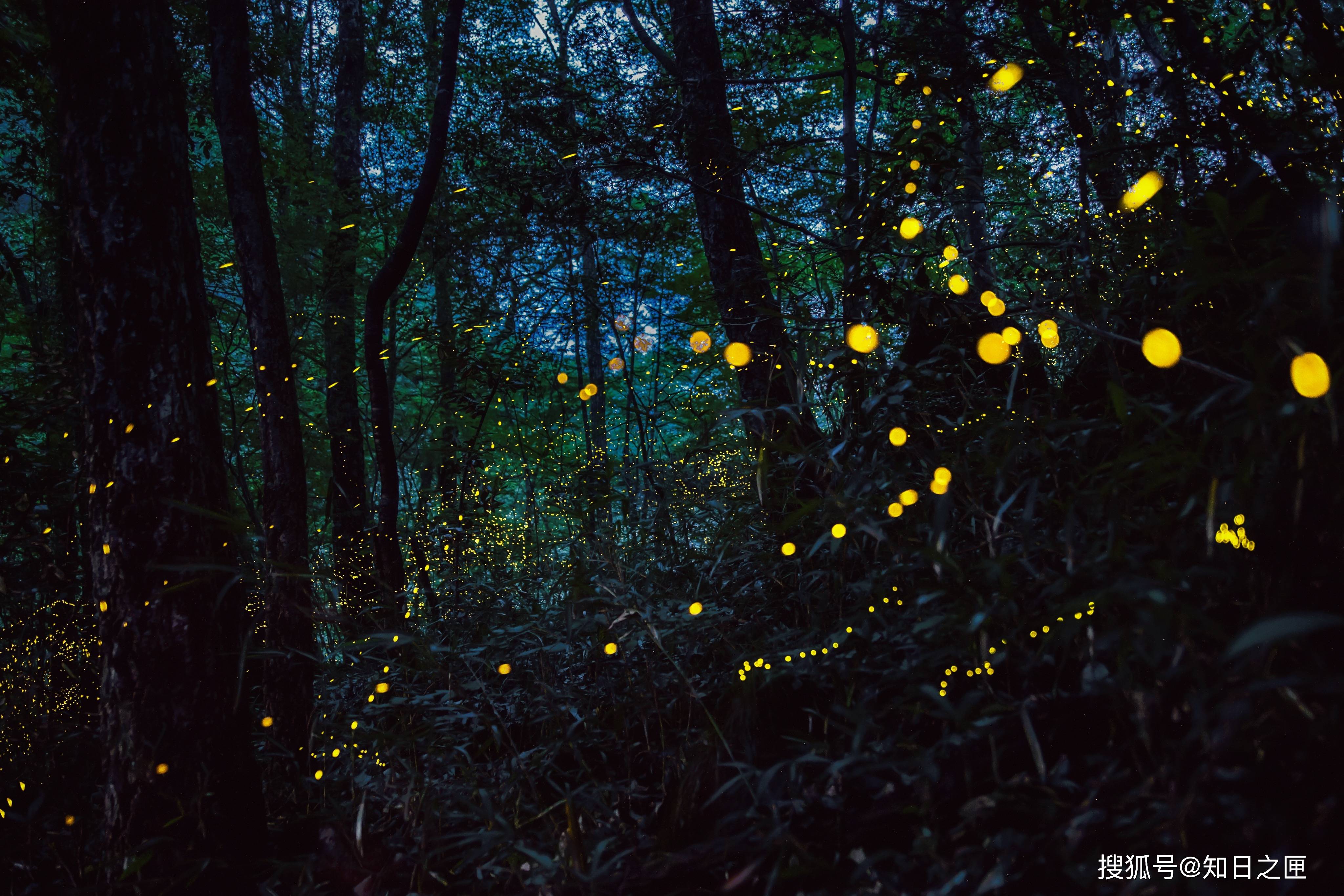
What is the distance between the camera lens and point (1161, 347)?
1.40 metres

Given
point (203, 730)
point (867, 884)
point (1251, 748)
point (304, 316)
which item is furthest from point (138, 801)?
point (304, 316)

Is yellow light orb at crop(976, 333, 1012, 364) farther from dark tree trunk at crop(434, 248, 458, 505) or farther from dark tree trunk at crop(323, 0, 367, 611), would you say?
dark tree trunk at crop(323, 0, 367, 611)

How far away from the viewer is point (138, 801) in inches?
79.8

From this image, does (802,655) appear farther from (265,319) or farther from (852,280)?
(265,319)

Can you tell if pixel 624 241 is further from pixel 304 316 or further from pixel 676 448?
pixel 304 316

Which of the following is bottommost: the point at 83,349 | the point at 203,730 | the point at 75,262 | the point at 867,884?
the point at 867,884

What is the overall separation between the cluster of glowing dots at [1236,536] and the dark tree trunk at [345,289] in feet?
18.6

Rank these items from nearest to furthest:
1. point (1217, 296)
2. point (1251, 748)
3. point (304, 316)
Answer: point (1251, 748) → point (1217, 296) → point (304, 316)

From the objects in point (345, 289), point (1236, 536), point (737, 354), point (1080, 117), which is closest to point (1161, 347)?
point (1236, 536)

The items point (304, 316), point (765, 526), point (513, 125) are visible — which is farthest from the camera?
point (304, 316)

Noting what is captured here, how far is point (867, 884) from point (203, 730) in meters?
1.80

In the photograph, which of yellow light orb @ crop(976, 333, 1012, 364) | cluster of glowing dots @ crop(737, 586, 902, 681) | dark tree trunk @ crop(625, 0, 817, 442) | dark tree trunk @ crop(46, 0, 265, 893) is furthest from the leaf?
dark tree trunk @ crop(625, 0, 817, 442)

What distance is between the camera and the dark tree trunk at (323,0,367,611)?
6.44 m

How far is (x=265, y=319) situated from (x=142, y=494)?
2.00 metres
